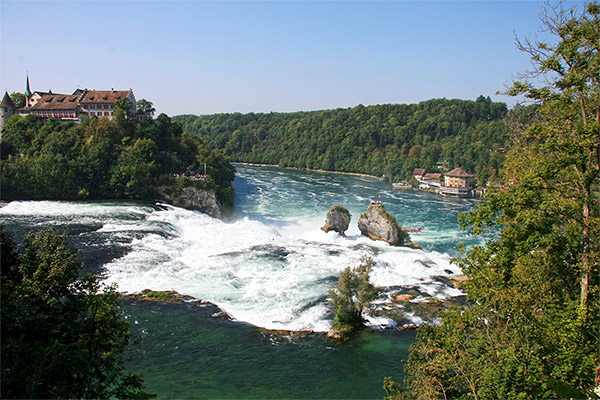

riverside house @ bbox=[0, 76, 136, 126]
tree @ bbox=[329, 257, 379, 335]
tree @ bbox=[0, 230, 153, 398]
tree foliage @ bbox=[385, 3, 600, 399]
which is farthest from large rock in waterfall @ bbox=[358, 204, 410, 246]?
riverside house @ bbox=[0, 76, 136, 126]

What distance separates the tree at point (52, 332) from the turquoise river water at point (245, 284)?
275 inches

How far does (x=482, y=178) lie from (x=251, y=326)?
243 ft

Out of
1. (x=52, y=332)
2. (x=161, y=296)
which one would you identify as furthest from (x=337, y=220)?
(x=52, y=332)

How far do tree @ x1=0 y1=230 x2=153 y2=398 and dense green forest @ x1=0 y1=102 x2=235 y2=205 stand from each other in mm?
46344

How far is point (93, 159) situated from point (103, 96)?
58.9 ft

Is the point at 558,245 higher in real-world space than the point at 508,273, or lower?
higher

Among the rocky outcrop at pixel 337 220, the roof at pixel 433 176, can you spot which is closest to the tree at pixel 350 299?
the rocky outcrop at pixel 337 220

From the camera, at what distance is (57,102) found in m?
71.1

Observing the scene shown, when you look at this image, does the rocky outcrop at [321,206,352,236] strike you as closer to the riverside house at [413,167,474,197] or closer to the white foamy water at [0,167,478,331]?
the white foamy water at [0,167,478,331]

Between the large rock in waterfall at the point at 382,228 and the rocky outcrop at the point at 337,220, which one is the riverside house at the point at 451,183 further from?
the rocky outcrop at the point at 337,220

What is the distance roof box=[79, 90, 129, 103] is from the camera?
71188 mm

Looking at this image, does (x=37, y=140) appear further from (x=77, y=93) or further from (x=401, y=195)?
(x=401, y=195)

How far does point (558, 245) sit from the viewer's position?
13.0m

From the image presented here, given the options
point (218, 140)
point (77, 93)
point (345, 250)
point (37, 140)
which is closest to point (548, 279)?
point (345, 250)
